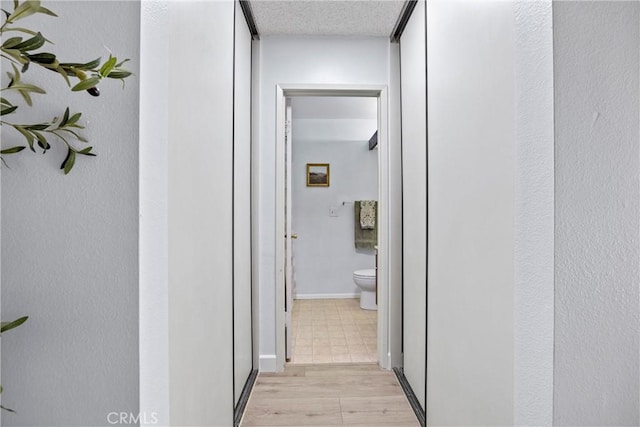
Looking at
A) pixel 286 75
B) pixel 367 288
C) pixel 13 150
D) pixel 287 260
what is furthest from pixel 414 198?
pixel 367 288

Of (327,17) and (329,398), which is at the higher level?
(327,17)

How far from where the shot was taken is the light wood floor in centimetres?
219

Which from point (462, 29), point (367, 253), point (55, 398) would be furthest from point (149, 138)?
point (367, 253)

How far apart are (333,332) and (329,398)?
1330 mm

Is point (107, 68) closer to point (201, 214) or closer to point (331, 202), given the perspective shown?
point (201, 214)

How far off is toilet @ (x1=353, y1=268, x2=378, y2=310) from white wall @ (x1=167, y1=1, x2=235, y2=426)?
109 inches

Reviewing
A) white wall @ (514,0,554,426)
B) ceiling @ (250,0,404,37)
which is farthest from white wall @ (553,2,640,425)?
ceiling @ (250,0,404,37)

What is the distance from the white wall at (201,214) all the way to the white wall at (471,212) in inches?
38.7

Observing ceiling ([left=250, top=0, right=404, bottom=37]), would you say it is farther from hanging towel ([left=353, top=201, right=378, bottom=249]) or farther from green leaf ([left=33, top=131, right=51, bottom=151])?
hanging towel ([left=353, top=201, right=378, bottom=249])

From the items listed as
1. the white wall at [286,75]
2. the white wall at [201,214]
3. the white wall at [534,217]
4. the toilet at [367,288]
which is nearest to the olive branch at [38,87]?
the white wall at [201,214]

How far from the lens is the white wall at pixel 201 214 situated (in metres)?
1.19

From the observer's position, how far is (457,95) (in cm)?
160

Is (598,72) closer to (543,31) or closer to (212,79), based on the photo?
(543,31)

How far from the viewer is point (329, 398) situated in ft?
7.97
